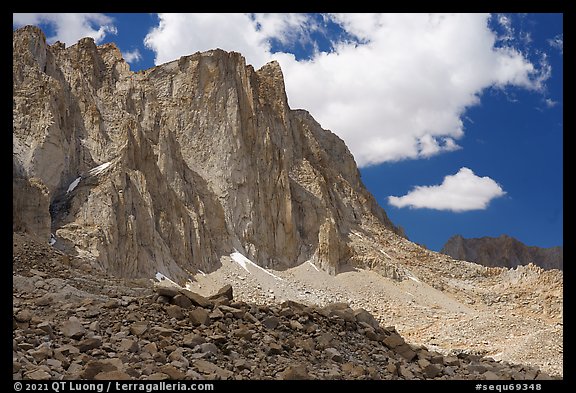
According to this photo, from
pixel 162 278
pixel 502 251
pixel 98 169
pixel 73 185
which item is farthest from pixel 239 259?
pixel 502 251

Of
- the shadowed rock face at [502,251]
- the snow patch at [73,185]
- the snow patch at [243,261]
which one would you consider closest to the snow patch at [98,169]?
the snow patch at [73,185]

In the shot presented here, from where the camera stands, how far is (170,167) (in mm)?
47062

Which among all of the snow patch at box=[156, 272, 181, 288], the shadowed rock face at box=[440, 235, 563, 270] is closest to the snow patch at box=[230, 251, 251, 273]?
the snow patch at box=[156, 272, 181, 288]

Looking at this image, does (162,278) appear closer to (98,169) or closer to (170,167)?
(98,169)

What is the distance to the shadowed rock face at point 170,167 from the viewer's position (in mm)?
36250

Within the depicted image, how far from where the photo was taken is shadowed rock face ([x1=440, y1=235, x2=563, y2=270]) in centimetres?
11105

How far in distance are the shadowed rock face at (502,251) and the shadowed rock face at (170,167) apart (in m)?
50.3

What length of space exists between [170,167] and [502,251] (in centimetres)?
8452

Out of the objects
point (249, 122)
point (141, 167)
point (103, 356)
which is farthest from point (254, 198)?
point (103, 356)

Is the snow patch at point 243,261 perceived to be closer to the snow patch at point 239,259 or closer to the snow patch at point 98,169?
the snow patch at point 239,259

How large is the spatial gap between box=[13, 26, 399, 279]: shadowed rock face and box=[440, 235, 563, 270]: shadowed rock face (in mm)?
50263

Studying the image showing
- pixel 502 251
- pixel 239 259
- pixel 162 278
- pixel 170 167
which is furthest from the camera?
pixel 502 251
